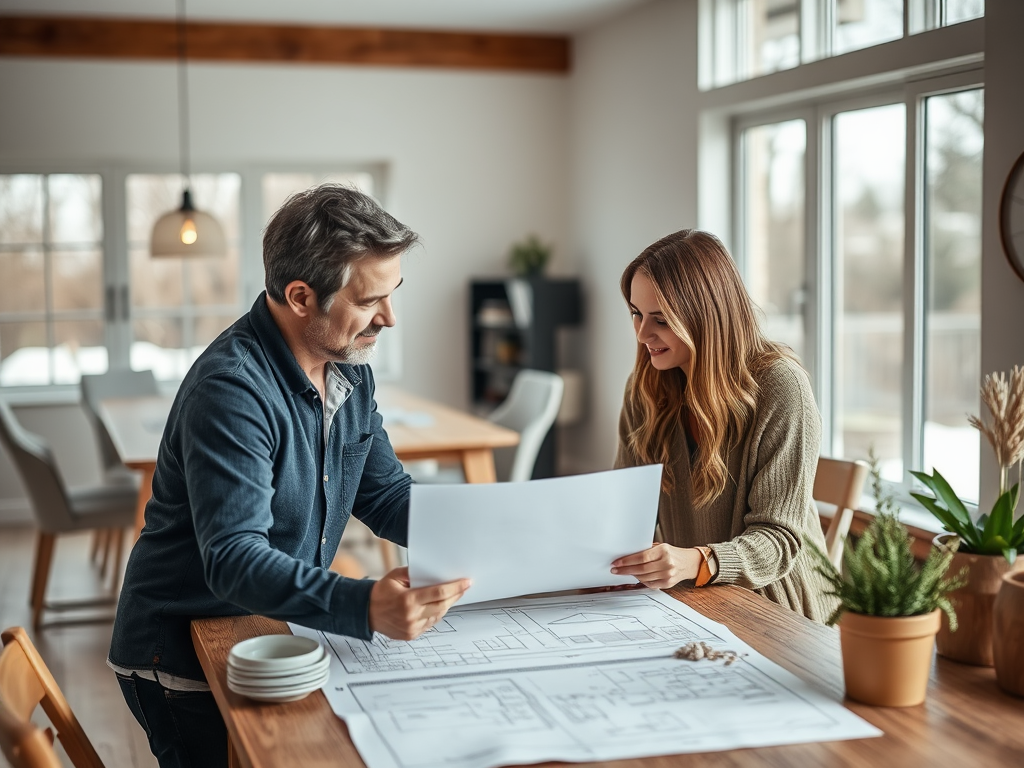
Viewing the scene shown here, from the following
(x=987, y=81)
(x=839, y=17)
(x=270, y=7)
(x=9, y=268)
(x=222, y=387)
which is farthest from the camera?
(x=9, y=268)

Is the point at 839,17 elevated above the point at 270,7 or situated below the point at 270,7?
below

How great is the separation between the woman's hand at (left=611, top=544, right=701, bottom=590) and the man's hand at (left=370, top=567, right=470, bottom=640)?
347mm

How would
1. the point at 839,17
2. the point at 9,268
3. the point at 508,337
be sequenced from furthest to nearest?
the point at 508,337, the point at 9,268, the point at 839,17

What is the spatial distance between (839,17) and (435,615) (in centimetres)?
370

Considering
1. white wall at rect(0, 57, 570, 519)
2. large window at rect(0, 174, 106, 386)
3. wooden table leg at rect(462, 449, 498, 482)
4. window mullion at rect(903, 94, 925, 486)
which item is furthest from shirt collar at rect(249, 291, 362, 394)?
large window at rect(0, 174, 106, 386)

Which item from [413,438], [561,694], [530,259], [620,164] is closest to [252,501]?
[561,694]

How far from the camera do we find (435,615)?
4.88 ft

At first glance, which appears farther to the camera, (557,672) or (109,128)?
(109,128)

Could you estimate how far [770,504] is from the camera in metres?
2.00

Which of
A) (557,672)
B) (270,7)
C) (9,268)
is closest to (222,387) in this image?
(557,672)

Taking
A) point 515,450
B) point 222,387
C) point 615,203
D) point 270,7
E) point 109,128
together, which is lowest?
point 515,450

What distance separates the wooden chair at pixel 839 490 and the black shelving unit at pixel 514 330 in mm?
4070

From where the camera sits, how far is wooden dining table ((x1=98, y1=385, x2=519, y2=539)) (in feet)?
12.1

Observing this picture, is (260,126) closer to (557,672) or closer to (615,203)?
(615,203)
